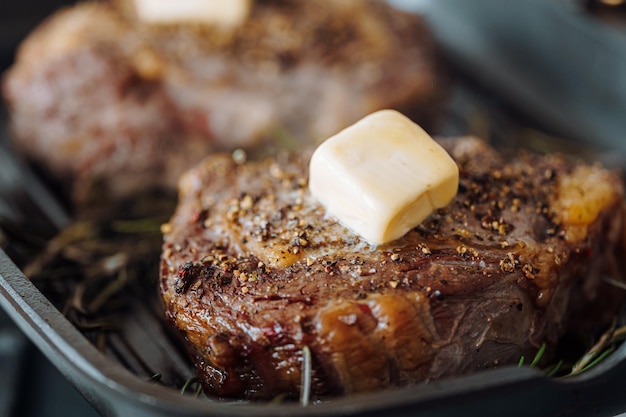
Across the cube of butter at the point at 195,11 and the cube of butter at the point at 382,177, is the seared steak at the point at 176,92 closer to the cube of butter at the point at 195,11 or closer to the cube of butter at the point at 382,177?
the cube of butter at the point at 195,11

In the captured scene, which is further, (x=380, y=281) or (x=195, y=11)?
(x=195, y=11)

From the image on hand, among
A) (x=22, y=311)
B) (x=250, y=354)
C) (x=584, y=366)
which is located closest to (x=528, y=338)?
(x=584, y=366)

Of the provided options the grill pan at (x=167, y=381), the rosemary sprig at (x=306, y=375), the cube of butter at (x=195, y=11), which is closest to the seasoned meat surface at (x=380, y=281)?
the rosemary sprig at (x=306, y=375)

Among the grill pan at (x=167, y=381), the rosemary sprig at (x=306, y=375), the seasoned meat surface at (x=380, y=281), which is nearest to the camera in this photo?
the grill pan at (x=167, y=381)

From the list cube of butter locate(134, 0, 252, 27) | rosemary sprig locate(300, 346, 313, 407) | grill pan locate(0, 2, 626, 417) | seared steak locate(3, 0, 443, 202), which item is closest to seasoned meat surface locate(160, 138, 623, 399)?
rosemary sprig locate(300, 346, 313, 407)

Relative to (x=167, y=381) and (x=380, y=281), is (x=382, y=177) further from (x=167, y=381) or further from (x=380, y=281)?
(x=167, y=381)

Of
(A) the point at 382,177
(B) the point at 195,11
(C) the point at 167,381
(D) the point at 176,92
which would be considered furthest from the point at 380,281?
(B) the point at 195,11
